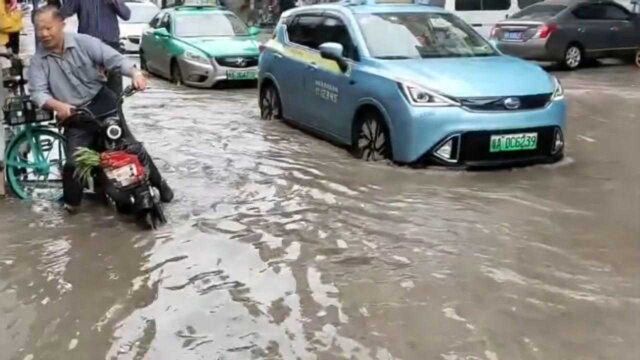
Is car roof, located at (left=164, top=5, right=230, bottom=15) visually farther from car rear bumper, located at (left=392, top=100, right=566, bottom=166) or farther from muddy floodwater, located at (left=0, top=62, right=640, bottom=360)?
car rear bumper, located at (left=392, top=100, right=566, bottom=166)

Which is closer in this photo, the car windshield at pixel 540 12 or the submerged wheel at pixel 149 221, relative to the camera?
the submerged wheel at pixel 149 221

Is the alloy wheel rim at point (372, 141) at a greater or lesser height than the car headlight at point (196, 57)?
lesser

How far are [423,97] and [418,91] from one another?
0.07 m

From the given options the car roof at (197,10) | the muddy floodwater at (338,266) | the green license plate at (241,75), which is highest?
the car roof at (197,10)

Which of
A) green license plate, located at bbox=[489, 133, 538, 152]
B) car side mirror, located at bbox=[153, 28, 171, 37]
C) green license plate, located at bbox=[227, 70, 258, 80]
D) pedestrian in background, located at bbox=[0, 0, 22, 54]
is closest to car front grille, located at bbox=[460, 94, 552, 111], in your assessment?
green license plate, located at bbox=[489, 133, 538, 152]

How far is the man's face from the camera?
6.75 meters

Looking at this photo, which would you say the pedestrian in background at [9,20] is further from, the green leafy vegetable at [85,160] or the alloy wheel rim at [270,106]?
the green leafy vegetable at [85,160]

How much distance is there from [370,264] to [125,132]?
2.36m

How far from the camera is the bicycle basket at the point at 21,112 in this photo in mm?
7430

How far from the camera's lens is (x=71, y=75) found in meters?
6.96

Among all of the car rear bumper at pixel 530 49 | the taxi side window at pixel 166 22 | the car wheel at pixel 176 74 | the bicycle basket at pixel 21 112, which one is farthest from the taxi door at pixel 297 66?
the car rear bumper at pixel 530 49

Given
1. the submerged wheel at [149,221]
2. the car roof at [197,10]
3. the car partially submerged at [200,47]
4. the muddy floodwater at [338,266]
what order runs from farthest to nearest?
the car roof at [197,10], the car partially submerged at [200,47], the submerged wheel at [149,221], the muddy floodwater at [338,266]

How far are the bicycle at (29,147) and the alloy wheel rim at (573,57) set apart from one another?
13.5 metres

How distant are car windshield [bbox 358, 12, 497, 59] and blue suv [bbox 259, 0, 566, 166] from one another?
11mm
